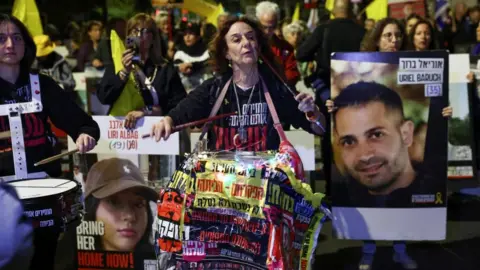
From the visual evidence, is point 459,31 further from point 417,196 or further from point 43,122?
point 43,122

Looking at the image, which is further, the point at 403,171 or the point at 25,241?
the point at 403,171

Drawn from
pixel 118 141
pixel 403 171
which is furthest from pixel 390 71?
pixel 118 141

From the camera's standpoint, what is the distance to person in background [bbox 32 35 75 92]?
8125 mm

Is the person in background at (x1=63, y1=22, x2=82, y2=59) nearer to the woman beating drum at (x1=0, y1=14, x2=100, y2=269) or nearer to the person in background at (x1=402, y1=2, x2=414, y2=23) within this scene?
the person in background at (x1=402, y1=2, x2=414, y2=23)

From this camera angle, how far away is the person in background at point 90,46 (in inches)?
357

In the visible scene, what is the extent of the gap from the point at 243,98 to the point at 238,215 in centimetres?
82

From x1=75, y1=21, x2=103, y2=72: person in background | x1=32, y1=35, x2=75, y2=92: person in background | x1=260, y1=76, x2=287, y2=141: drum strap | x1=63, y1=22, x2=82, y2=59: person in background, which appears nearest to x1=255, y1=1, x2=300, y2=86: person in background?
x1=260, y1=76, x2=287, y2=141: drum strap

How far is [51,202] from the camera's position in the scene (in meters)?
3.01

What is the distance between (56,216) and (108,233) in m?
1.36

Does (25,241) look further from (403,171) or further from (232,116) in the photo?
(403,171)

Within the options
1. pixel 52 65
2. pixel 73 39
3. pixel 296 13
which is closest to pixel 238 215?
pixel 52 65

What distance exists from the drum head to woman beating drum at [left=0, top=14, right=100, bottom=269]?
0.21 metres

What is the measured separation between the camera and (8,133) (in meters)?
3.46

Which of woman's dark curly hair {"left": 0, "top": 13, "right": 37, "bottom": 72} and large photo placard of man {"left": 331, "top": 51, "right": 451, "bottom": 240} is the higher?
woman's dark curly hair {"left": 0, "top": 13, "right": 37, "bottom": 72}
